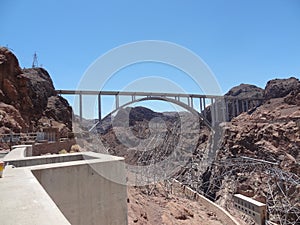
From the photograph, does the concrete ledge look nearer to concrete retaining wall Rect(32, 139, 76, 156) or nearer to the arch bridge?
concrete retaining wall Rect(32, 139, 76, 156)

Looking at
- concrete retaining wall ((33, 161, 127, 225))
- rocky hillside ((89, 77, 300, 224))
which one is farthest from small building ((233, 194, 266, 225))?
concrete retaining wall ((33, 161, 127, 225))

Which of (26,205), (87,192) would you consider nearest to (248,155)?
(87,192)

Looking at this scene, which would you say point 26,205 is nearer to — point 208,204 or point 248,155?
point 208,204

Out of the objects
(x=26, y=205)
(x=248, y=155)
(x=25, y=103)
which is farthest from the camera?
(x=248, y=155)

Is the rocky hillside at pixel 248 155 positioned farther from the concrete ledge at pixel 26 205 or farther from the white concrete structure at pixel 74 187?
the concrete ledge at pixel 26 205

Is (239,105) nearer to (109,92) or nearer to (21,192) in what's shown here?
(109,92)
